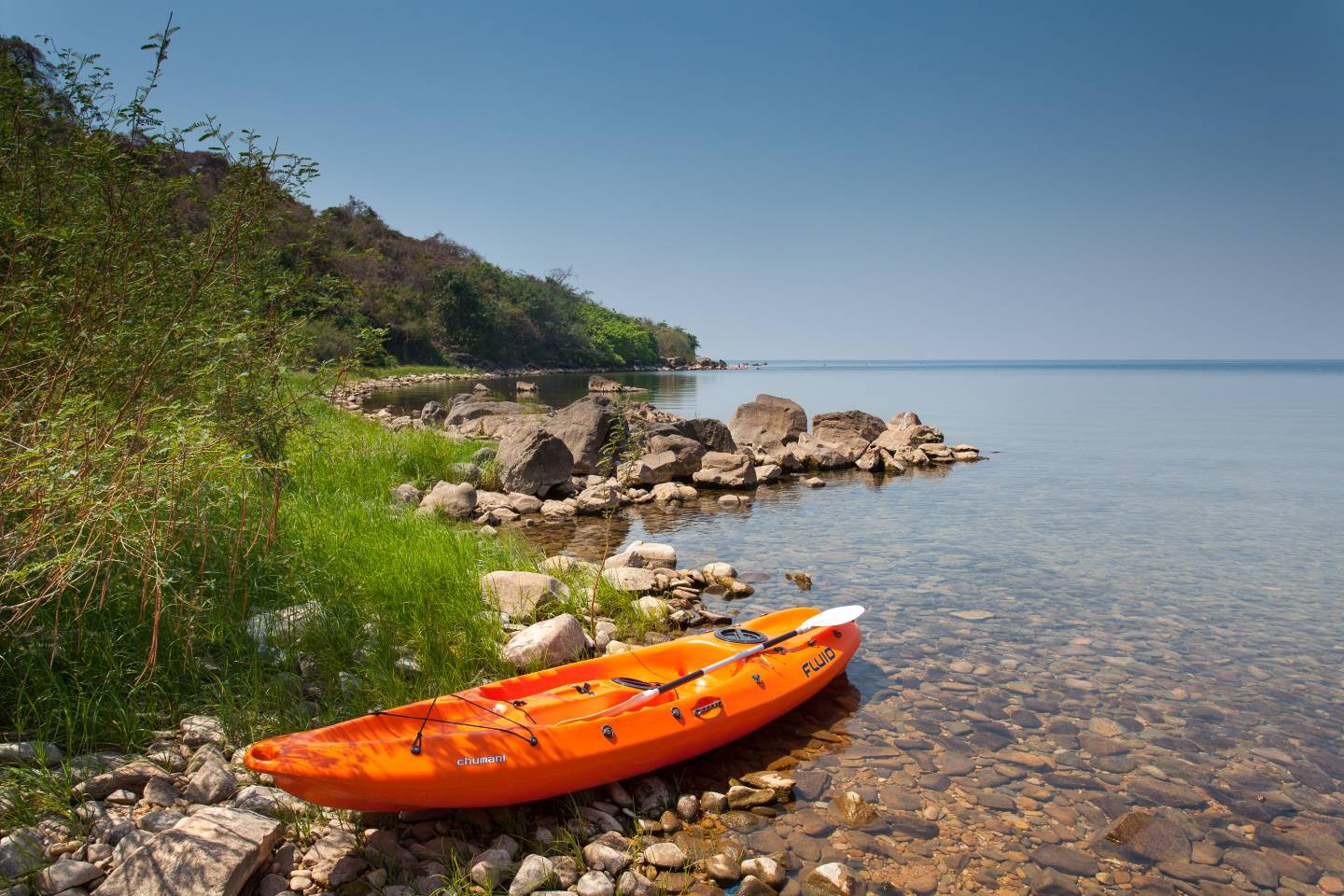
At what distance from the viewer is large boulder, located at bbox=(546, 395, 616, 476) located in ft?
50.6

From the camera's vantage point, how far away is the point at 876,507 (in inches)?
569

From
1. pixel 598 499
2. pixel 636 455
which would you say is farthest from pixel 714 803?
pixel 598 499

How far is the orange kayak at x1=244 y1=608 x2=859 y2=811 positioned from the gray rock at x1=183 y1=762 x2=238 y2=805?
47 cm

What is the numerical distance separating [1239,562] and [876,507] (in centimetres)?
564

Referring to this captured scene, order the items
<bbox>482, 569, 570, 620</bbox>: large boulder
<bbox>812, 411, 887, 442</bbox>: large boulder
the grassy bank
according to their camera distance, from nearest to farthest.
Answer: the grassy bank → <bbox>482, 569, 570, 620</bbox>: large boulder → <bbox>812, 411, 887, 442</bbox>: large boulder

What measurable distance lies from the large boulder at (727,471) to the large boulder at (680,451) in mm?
201

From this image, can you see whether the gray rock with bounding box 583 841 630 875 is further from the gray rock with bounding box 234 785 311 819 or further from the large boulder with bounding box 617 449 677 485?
Answer: the large boulder with bounding box 617 449 677 485

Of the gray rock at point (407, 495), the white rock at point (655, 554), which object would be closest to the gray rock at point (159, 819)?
the white rock at point (655, 554)

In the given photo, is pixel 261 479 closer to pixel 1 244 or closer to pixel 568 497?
pixel 1 244

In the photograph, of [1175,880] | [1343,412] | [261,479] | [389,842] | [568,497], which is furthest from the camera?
[1343,412]

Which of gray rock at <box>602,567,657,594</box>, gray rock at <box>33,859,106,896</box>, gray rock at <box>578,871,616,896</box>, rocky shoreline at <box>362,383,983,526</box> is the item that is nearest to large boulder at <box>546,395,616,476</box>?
rocky shoreline at <box>362,383,983,526</box>

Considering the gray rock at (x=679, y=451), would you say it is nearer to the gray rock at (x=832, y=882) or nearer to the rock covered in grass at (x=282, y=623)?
the rock covered in grass at (x=282, y=623)

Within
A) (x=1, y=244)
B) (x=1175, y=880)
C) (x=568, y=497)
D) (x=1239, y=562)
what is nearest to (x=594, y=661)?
(x=1175, y=880)

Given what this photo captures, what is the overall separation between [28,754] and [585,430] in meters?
12.3
